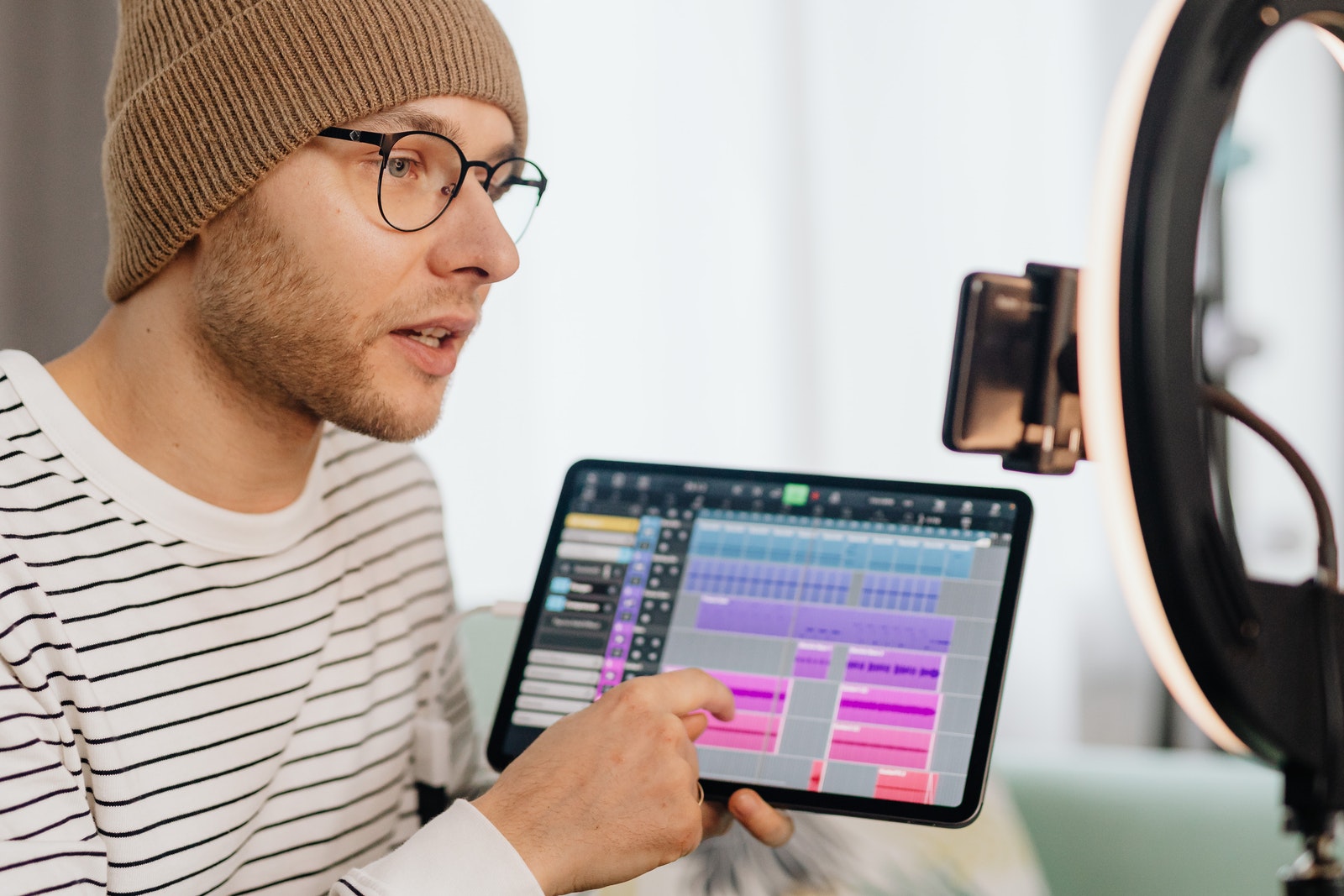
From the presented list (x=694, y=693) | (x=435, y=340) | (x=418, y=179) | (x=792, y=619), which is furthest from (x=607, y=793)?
(x=418, y=179)

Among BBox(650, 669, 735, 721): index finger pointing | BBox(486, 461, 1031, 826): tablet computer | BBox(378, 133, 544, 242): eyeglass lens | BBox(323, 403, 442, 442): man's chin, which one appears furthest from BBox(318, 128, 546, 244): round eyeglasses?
BBox(650, 669, 735, 721): index finger pointing

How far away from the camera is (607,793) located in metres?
0.80

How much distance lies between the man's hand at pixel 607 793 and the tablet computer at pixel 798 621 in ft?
0.25

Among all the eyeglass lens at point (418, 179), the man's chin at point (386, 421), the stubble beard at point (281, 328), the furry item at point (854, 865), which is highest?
the eyeglass lens at point (418, 179)

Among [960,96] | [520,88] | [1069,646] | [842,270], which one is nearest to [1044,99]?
[960,96]

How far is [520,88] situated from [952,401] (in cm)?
63

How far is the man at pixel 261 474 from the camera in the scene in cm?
81

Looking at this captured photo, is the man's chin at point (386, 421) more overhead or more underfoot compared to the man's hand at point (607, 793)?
more overhead

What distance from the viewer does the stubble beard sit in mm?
931

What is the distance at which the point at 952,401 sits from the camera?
23.4 inches

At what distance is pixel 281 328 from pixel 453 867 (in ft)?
1.52

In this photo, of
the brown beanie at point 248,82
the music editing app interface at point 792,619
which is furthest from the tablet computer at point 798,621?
the brown beanie at point 248,82

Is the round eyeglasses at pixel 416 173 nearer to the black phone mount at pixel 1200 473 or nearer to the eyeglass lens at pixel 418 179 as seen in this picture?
the eyeglass lens at pixel 418 179

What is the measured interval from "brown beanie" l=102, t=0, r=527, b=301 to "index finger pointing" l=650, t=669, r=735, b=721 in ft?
1.72
